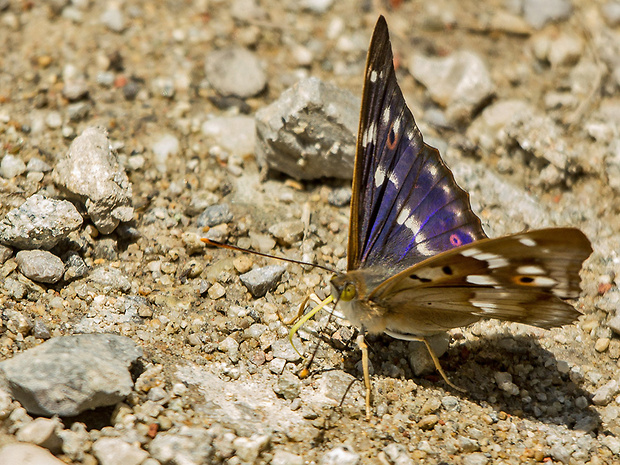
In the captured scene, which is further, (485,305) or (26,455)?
(485,305)

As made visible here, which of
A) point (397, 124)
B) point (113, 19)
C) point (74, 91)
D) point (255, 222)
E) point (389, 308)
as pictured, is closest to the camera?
point (389, 308)

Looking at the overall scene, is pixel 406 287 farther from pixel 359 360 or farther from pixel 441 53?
pixel 441 53

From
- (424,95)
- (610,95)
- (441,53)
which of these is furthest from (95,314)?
(610,95)

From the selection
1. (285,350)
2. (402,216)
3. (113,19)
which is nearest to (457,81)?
(402,216)

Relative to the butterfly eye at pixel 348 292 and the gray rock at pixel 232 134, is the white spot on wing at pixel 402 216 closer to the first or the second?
the butterfly eye at pixel 348 292

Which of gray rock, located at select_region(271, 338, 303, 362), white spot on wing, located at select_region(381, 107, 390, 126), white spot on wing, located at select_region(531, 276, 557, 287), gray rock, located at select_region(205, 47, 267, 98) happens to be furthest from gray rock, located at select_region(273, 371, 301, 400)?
gray rock, located at select_region(205, 47, 267, 98)

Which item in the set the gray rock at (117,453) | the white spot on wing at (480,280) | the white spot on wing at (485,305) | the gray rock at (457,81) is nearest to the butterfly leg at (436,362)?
the white spot on wing at (485,305)

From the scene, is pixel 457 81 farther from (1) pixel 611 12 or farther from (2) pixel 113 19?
(2) pixel 113 19
